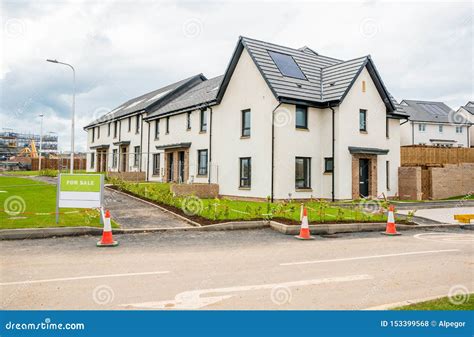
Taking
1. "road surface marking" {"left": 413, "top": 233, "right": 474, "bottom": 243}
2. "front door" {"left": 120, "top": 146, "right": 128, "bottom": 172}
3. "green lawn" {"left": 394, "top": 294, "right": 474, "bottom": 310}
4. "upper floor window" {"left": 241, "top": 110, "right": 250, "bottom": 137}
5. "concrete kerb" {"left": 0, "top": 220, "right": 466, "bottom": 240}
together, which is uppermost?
"upper floor window" {"left": 241, "top": 110, "right": 250, "bottom": 137}

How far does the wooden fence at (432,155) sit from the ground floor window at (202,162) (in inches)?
543

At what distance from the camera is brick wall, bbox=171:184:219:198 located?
67.9 feet

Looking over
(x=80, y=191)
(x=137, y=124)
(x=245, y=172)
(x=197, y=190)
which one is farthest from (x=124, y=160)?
(x=80, y=191)

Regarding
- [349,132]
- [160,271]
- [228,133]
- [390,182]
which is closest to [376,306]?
[160,271]

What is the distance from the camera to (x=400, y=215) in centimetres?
1730

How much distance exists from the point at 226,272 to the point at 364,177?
1726 cm

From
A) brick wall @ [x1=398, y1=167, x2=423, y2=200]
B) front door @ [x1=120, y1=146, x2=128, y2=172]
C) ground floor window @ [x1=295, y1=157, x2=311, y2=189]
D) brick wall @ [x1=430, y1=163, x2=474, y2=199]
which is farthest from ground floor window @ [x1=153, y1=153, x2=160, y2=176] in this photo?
brick wall @ [x1=430, y1=163, x2=474, y2=199]

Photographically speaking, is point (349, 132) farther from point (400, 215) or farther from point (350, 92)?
point (400, 215)

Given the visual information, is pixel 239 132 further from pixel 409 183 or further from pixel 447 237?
pixel 447 237

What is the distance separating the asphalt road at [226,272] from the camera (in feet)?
17.7

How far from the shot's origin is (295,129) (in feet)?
68.7

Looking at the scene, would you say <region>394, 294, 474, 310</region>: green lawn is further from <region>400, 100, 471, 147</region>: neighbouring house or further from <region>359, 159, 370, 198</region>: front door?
<region>400, 100, 471, 147</region>: neighbouring house

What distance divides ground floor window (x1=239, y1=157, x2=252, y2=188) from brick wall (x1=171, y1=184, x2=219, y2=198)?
1695mm

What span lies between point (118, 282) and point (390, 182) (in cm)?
2177
